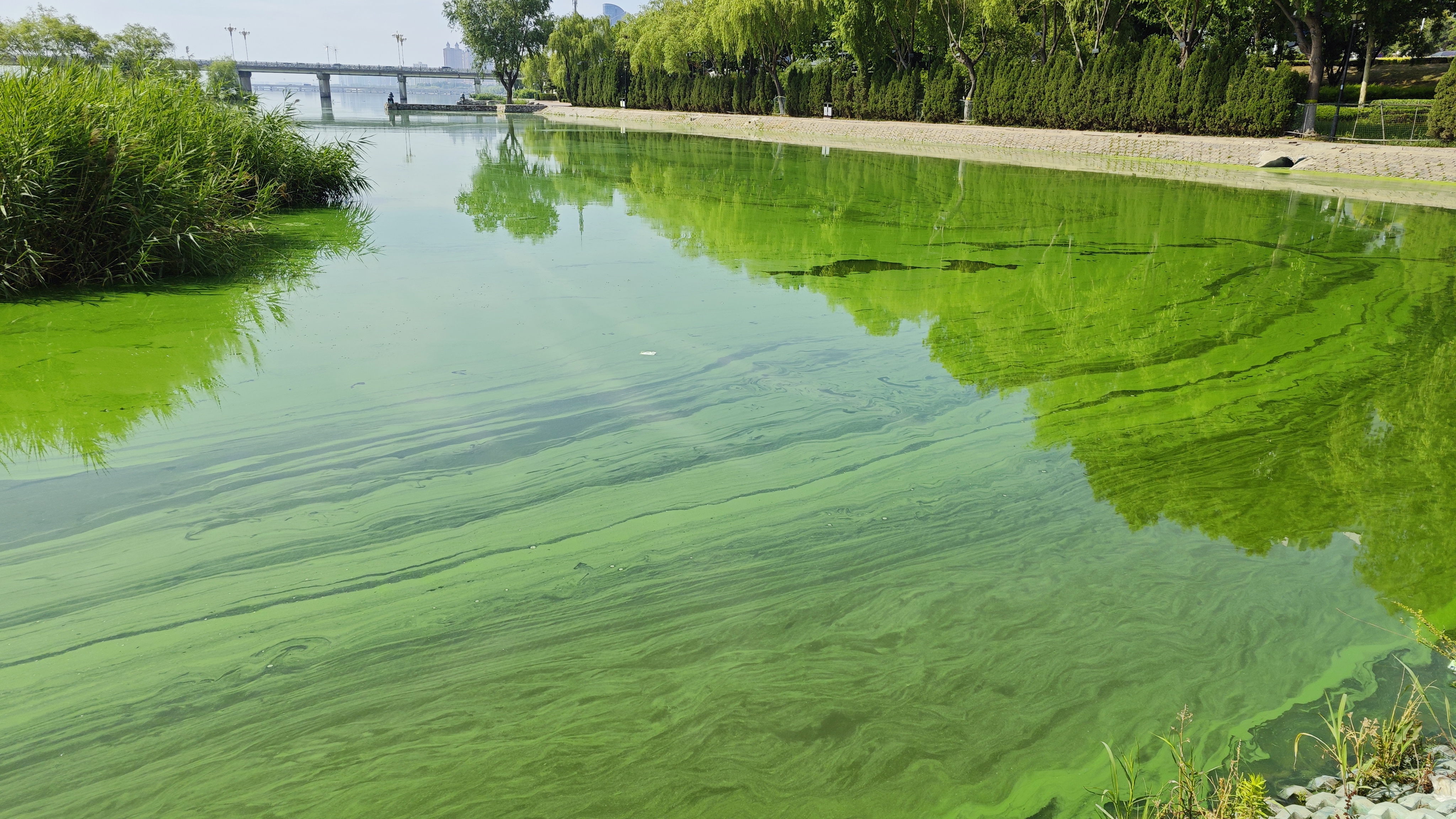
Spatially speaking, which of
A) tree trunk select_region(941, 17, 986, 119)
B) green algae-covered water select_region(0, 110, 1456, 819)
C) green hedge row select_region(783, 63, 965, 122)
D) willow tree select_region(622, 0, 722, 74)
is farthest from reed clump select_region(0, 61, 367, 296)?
willow tree select_region(622, 0, 722, 74)

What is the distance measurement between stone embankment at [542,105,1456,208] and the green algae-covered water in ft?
29.5

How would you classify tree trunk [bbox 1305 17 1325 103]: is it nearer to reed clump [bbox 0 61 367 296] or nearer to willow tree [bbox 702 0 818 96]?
willow tree [bbox 702 0 818 96]

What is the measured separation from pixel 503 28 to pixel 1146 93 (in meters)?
39.8

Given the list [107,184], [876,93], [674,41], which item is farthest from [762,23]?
[107,184]

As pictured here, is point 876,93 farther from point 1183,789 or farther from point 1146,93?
point 1183,789

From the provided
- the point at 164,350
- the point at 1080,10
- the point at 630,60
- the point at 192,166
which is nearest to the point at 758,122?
the point at 1080,10

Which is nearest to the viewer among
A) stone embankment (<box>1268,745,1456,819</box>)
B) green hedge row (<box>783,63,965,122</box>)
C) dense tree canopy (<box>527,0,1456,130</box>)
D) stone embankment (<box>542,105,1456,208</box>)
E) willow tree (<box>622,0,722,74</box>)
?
stone embankment (<box>1268,745,1456,819</box>)

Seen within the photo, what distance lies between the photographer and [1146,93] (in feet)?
63.1

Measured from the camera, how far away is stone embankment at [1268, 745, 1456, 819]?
5.29ft

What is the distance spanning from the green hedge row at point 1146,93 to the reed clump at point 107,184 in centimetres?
1774

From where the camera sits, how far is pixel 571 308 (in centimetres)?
551

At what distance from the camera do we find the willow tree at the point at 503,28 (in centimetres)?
4922

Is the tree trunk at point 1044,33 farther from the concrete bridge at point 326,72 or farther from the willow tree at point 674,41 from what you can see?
the concrete bridge at point 326,72

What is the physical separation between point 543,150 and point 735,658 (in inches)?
706
